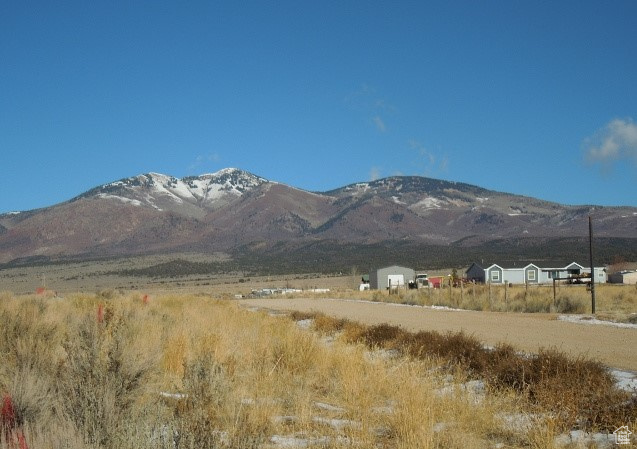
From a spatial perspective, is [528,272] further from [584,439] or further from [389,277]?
[584,439]

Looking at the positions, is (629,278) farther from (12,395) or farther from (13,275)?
(13,275)

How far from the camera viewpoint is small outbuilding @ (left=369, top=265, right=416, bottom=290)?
85.2m

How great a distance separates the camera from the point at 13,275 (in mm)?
143250

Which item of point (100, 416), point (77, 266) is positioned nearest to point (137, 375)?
point (100, 416)

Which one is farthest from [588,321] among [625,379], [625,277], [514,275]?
[514,275]

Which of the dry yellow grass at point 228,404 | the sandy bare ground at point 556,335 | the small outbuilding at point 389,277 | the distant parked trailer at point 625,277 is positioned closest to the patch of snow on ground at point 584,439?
the dry yellow grass at point 228,404

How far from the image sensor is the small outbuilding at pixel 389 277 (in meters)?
85.2

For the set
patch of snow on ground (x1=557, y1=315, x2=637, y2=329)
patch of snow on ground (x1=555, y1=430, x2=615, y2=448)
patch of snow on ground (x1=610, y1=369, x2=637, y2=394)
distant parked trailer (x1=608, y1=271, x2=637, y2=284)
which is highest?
distant parked trailer (x1=608, y1=271, x2=637, y2=284)

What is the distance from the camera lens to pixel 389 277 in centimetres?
→ 8531

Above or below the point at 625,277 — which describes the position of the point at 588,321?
below

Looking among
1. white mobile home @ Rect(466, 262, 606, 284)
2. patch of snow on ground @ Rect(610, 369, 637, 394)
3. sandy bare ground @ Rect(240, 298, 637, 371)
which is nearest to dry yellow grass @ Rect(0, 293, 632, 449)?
patch of snow on ground @ Rect(610, 369, 637, 394)

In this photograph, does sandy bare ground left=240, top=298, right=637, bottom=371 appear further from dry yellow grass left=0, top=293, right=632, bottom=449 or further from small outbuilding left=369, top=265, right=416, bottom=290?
small outbuilding left=369, top=265, right=416, bottom=290

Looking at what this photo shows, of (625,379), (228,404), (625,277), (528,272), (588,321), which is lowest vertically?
(588,321)

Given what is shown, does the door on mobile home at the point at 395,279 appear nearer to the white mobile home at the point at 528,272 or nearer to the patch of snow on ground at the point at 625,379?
the white mobile home at the point at 528,272
